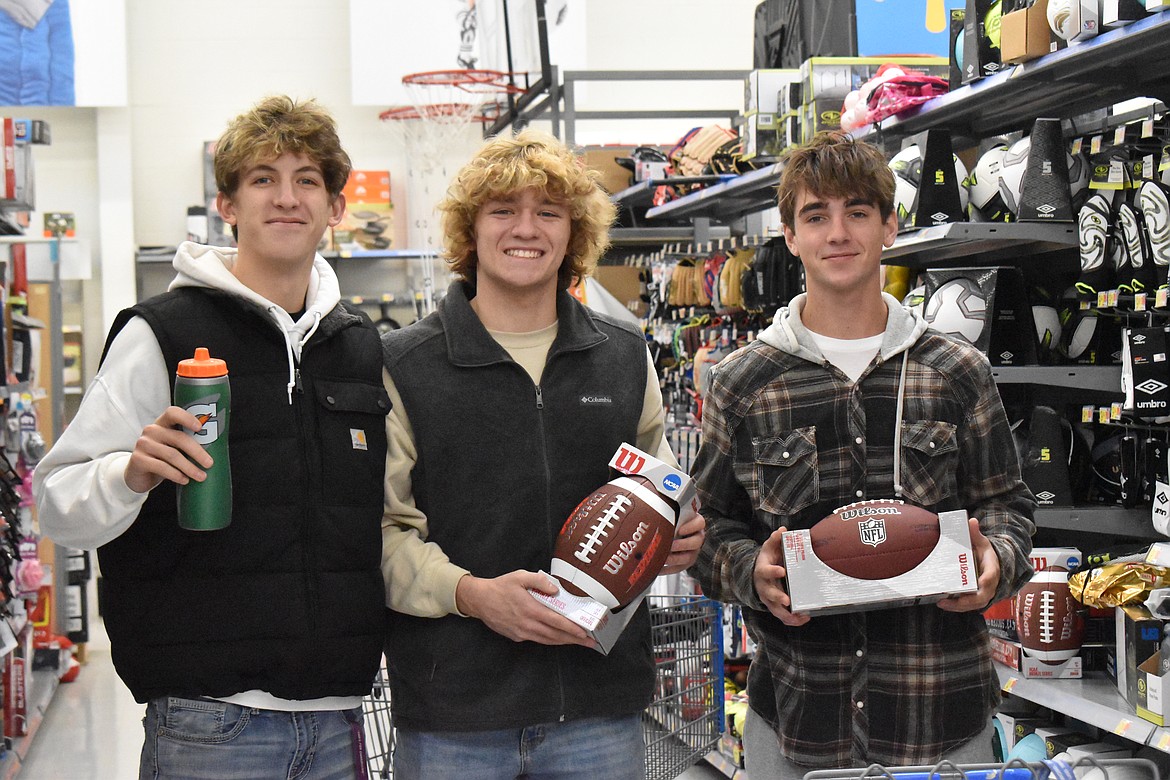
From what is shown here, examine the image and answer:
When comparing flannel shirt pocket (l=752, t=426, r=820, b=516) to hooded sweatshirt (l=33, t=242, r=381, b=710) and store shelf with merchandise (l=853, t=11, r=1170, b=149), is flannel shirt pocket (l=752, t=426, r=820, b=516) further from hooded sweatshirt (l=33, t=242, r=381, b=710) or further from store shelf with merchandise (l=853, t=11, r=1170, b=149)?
store shelf with merchandise (l=853, t=11, r=1170, b=149)

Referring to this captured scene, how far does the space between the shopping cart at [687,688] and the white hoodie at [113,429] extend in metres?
1.69

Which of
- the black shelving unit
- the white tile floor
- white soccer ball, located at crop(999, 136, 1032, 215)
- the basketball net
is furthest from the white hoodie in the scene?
the basketball net

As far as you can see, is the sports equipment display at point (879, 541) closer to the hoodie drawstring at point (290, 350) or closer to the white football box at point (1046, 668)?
the hoodie drawstring at point (290, 350)

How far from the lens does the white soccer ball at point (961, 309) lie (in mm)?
3453

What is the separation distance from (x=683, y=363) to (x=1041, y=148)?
259cm

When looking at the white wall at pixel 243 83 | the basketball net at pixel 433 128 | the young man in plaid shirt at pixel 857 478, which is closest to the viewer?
the young man in plaid shirt at pixel 857 478

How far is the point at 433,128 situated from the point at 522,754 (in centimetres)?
862

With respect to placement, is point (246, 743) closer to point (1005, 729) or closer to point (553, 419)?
point (553, 419)

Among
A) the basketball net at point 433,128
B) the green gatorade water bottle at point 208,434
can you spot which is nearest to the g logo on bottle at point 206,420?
the green gatorade water bottle at point 208,434

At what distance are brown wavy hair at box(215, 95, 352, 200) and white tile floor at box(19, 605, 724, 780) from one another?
11.5 feet

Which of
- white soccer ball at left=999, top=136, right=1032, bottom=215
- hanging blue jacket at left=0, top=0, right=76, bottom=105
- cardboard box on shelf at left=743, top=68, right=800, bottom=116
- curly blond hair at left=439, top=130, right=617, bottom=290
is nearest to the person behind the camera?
curly blond hair at left=439, top=130, right=617, bottom=290

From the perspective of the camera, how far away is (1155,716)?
2982 mm

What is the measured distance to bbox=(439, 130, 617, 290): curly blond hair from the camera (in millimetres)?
2143

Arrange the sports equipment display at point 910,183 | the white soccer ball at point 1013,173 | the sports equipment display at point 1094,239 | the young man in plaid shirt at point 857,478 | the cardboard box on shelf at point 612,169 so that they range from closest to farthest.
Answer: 1. the young man in plaid shirt at point 857,478
2. the sports equipment display at point 1094,239
3. the white soccer ball at point 1013,173
4. the sports equipment display at point 910,183
5. the cardboard box on shelf at point 612,169
